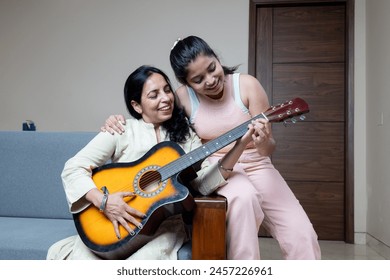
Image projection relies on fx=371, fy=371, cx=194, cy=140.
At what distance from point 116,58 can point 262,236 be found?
6.55 feet

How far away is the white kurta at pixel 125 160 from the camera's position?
1263 mm

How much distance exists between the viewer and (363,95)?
122 inches

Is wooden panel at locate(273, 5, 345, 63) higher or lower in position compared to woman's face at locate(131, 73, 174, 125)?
higher

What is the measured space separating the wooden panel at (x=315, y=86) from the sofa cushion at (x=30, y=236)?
217cm

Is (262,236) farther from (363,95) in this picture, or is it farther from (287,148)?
(363,95)

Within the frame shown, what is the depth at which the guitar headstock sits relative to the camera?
49.4 inches

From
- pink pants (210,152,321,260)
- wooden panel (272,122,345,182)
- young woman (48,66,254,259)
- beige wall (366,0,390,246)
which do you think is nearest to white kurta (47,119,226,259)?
young woman (48,66,254,259)

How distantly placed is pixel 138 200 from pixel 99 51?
2.38 meters

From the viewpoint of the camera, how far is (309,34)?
3.21 m

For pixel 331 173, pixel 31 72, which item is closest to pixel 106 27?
pixel 31 72

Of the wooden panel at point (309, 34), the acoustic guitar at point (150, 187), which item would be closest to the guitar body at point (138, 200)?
the acoustic guitar at point (150, 187)

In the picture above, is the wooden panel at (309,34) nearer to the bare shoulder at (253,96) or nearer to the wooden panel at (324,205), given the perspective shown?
the wooden panel at (324,205)

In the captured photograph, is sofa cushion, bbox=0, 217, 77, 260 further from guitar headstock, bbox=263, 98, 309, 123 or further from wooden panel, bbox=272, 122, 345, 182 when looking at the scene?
wooden panel, bbox=272, 122, 345, 182

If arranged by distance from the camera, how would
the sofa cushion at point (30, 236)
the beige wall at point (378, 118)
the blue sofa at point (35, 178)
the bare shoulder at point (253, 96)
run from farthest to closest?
the beige wall at point (378, 118)
the blue sofa at point (35, 178)
the bare shoulder at point (253, 96)
the sofa cushion at point (30, 236)
